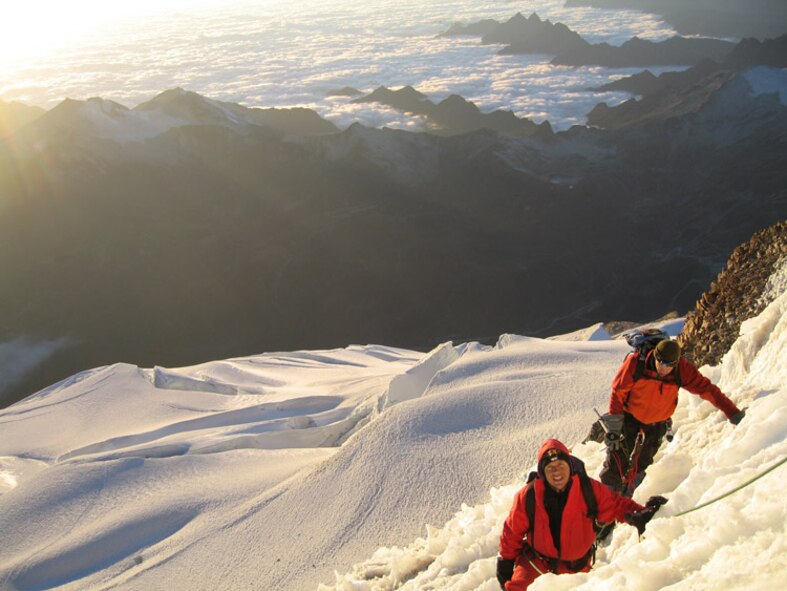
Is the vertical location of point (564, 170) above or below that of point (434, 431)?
below

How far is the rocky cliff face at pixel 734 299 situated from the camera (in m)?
6.79

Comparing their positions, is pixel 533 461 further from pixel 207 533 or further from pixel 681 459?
pixel 207 533

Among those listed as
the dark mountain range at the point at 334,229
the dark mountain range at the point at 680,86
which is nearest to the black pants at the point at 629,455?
the dark mountain range at the point at 334,229

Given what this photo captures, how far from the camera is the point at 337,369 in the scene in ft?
70.1

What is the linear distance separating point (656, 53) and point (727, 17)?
42347mm

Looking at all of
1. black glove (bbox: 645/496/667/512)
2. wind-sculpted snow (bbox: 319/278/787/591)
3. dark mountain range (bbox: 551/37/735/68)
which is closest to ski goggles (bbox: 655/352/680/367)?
wind-sculpted snow (bbox: 319/278/787/591)

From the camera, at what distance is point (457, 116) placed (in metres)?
80.8

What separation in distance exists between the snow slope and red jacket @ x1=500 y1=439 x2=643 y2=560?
0.18 meters

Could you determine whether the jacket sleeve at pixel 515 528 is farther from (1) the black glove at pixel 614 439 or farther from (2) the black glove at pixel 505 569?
(1) the black glove at pixel 614 439

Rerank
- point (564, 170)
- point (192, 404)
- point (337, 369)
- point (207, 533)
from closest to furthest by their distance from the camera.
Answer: point (207, 533) < point (192, 404) < point (337, 369) < point (564, 170)

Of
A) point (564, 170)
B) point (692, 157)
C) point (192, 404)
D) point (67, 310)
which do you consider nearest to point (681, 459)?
point (192, 404)

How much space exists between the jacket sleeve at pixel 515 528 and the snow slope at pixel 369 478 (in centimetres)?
26

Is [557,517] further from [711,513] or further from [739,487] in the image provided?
[739,487]

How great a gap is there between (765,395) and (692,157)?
57.4 metres
